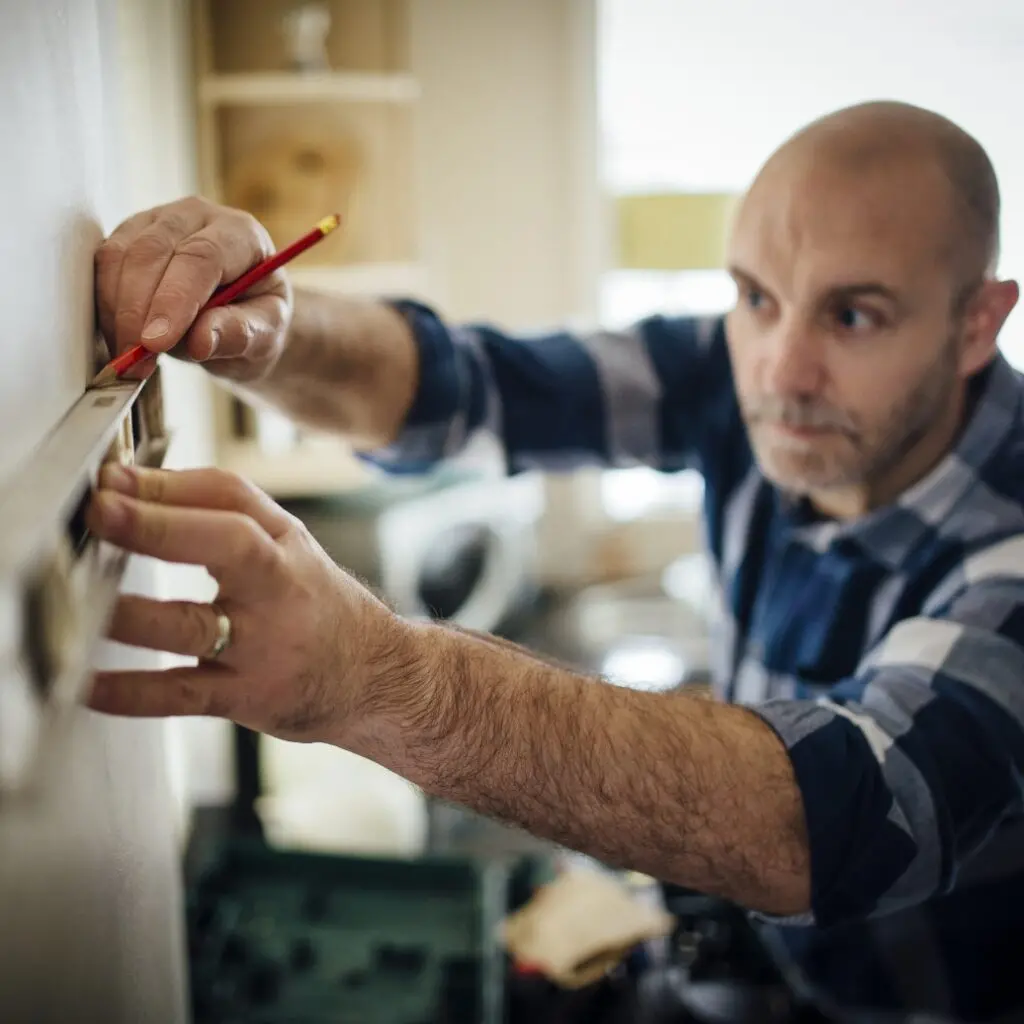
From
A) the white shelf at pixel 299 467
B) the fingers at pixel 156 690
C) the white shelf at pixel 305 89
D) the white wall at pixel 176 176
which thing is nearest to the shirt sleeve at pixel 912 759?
the fingers at pixel 156 690

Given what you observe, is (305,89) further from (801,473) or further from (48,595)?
(48,595)

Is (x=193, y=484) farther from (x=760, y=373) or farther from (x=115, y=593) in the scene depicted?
(x=760, y=373)

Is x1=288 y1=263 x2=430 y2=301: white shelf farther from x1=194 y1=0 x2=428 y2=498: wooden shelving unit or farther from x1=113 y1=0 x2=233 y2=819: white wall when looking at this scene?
x1=113 y1=0 x2=233 y2=819: white wall

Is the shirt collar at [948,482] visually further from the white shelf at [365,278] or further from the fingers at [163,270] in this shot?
the white shelf at [365,278]

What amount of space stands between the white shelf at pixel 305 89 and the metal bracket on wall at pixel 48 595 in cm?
180

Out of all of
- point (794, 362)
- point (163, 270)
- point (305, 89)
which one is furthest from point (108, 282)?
point (305, 89)

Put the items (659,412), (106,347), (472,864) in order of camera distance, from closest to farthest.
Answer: (106,347) → (472,864) → (659,412)

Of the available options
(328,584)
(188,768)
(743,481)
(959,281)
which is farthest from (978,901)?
(188,768)

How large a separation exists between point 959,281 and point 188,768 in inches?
48.6

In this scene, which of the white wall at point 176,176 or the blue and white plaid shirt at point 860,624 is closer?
the blue and white plaid shirt at point 860,624

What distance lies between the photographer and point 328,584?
1.43ft

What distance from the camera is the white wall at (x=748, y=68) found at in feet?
7.75

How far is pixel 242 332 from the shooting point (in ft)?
2.23

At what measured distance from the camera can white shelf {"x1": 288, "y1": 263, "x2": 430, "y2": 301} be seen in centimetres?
199
